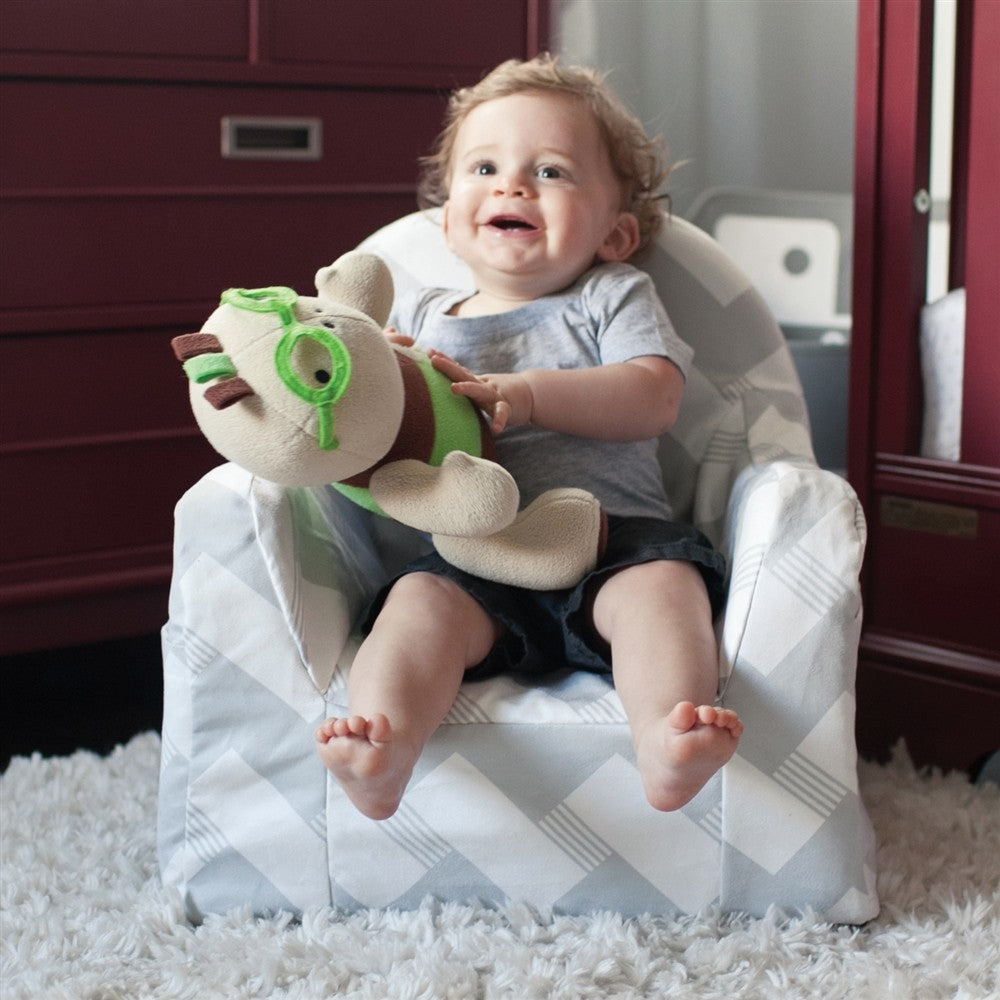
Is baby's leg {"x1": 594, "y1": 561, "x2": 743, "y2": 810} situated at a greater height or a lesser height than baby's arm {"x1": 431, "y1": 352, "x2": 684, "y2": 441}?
lesser

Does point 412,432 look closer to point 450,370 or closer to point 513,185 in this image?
point 450,370

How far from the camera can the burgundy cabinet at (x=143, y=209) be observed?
58.7 inches

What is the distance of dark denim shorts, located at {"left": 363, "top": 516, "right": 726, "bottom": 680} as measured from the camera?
111cm

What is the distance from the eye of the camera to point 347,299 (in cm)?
110

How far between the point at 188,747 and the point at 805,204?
56.7 inches

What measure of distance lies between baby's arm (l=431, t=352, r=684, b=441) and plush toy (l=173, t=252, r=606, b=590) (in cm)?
3

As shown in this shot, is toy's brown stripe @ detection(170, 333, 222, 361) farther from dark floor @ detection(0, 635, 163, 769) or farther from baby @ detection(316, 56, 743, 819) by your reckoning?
dark floor @ detection(0, 635, 163, 769)

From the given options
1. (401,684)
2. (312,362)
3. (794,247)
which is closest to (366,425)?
(312,362)

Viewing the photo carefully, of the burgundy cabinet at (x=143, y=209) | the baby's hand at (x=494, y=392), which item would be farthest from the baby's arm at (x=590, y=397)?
the burgundy cabinet at (x=143, y=209)

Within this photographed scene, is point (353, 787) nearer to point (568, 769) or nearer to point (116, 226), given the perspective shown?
point (568, 769)

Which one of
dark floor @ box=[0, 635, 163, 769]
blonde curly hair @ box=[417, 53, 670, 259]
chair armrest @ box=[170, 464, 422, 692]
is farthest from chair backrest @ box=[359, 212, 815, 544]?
dark floor @ box=[0, 635, 163, 769]

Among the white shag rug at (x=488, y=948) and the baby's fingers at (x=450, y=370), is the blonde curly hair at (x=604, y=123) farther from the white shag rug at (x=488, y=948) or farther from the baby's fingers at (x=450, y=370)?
the white shag rug at (x=488, y=948)

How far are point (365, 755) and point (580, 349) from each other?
46 cm

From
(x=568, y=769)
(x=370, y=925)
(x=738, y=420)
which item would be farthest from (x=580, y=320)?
(x=370, y=925)
